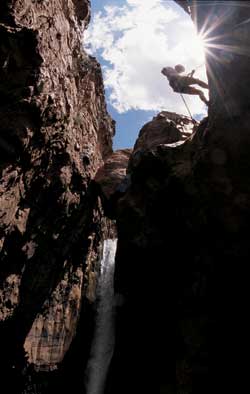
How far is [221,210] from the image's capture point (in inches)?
474

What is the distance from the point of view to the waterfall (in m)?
18.0

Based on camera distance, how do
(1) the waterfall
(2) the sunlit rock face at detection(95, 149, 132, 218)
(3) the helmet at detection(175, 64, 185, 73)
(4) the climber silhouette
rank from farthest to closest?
1. (2) the sunlit rock face at detection(95, 149, 132, 218)
2. (1) the waterfall
3. (3) the helmet at detection(175, 64, 185, 73)
4. (4) the climber silhouette

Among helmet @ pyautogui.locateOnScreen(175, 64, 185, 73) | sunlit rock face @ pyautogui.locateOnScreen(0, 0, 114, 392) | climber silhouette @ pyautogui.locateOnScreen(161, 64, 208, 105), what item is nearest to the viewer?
sunlit rock face @ pyautogui.locateOnScreen(0, 0, 114, 392)

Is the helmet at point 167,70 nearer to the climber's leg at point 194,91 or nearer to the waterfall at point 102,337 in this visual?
the climber's leg at point 194,91

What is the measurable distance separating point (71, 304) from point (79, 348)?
3191 millimetres

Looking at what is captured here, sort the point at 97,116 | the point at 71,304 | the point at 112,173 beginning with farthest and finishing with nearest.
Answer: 1. the point at 97,116
2. the point at 112,173
3. the point at 71,304

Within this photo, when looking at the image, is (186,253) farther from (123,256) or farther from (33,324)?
(33,324)

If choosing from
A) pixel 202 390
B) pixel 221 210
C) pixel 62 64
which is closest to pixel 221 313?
pixel 202 390

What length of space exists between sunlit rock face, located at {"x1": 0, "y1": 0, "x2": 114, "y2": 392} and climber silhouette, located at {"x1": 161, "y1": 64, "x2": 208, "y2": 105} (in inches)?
216

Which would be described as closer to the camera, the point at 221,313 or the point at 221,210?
the point at 221,210

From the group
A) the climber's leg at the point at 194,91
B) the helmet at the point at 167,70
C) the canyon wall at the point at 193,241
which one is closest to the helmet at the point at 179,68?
the helmet at the point at 167,70

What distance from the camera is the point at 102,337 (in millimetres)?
19891

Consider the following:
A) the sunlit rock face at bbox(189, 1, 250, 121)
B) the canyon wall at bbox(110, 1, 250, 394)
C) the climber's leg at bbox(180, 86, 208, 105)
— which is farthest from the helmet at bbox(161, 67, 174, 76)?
the sunlit rock face at bbox(189, 1, 250, 121)

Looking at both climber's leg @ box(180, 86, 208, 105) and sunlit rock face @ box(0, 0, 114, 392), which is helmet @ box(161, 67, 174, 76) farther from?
sunlit rock face @ box(0, 0, 114, 392)
